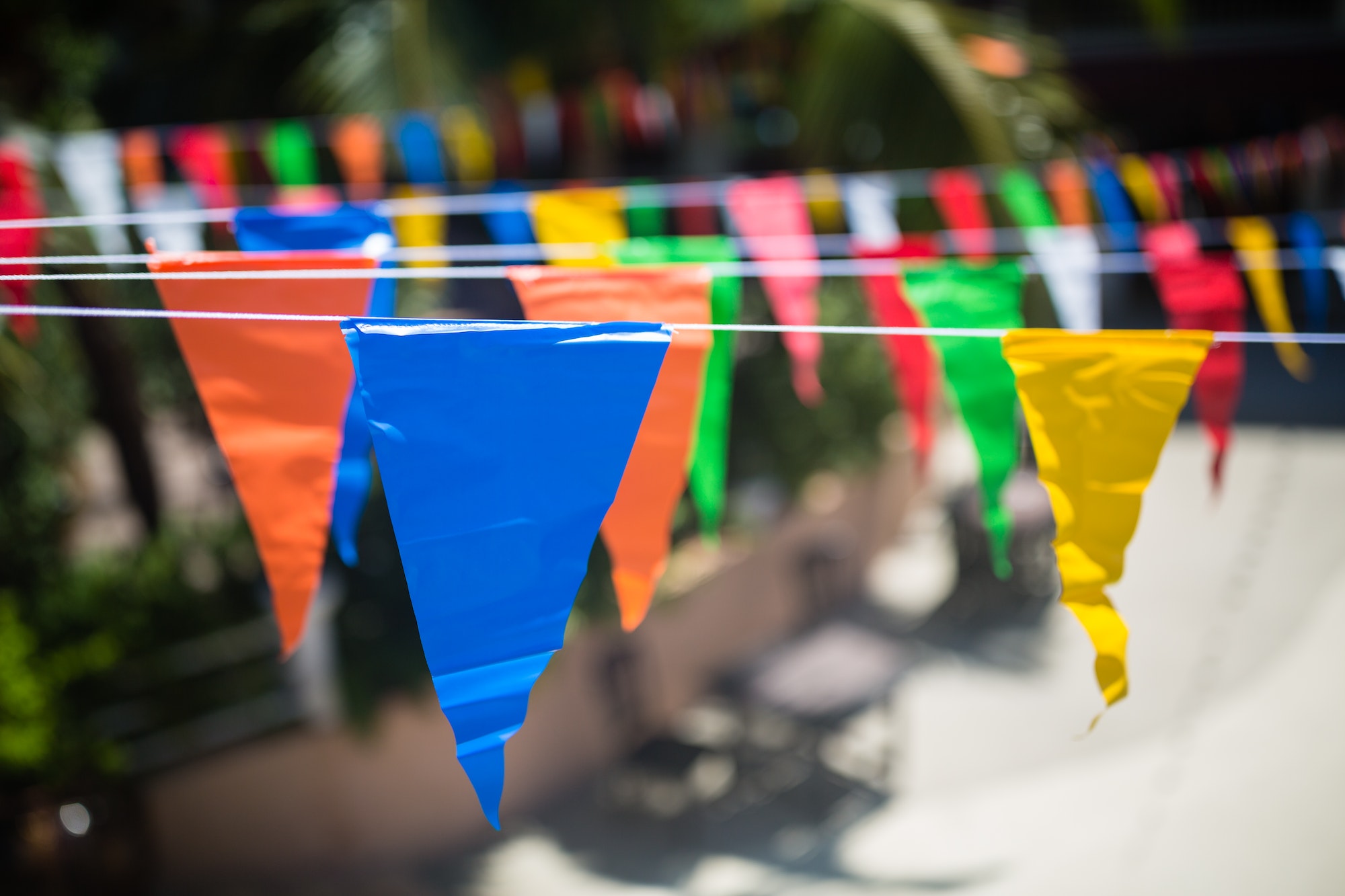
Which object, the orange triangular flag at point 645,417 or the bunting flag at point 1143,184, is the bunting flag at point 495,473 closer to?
the orange triangular flag at point 645,417

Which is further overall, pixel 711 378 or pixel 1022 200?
pixel 1022 200

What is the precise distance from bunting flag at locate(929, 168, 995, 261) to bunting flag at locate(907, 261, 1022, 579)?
1389 millimetres

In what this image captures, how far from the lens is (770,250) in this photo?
13.7 feet

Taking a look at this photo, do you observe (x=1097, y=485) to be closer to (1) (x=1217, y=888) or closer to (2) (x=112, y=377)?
(1) (x=1217, y=888)

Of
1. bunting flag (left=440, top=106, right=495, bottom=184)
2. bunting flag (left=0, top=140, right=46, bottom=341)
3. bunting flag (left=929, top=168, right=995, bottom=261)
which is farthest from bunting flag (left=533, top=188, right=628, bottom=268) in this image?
bunting flag (left=0, top=140, right=46, bottom=341)

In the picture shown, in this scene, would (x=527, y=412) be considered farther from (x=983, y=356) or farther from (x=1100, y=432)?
(x=983, y=356)

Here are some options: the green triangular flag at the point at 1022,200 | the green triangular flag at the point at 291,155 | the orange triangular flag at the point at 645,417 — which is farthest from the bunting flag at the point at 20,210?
the green triangular flag at the point at 1022,200

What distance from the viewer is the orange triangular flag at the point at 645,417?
2344mm

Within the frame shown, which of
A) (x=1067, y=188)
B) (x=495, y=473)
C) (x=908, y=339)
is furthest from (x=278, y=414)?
(x=1067, y=188)

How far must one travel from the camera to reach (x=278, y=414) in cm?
225

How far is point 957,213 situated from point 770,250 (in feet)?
3.40

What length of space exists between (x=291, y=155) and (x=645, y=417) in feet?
10.6

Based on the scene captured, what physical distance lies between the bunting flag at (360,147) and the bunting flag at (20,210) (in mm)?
1341

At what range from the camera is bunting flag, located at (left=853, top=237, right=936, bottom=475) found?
356 centimetres
